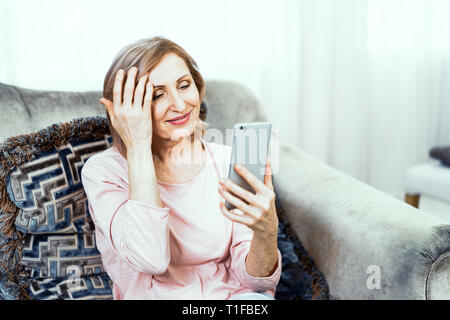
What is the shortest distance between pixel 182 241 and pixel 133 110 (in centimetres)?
28

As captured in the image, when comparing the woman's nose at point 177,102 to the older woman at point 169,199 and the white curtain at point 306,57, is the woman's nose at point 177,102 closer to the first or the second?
the older woman at point 169,199

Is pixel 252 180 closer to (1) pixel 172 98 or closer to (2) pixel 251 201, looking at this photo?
(2) pixel 251 201

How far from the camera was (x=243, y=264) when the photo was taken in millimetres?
811

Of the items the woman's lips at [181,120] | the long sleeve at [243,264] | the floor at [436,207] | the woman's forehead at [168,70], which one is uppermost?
Answer: the woman's forehead at [168,70]

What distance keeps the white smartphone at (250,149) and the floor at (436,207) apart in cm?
109

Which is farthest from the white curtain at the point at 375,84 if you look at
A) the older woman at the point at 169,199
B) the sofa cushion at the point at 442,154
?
the older woman at the point at 169,199

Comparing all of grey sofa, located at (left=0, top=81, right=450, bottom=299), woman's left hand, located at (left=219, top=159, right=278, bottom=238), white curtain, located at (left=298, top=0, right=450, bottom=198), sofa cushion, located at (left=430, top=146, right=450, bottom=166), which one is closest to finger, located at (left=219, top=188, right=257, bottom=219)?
woman's left hand, located at (left=219, top=159, right=278, bottom=238)

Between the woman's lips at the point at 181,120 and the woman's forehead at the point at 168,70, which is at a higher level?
the woman's forehead at the point at 168,70

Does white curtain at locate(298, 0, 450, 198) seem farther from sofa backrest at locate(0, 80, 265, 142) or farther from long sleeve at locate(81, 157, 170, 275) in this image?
long sleeve at locate(81, 157, 170, 275)

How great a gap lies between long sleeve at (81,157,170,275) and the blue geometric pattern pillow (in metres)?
0.11

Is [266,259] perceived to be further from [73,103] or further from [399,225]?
[73,103]

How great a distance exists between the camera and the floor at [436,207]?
1518mm

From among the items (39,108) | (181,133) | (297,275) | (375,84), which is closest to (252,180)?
(181,133)

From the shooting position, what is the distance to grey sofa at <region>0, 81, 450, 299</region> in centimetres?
80
